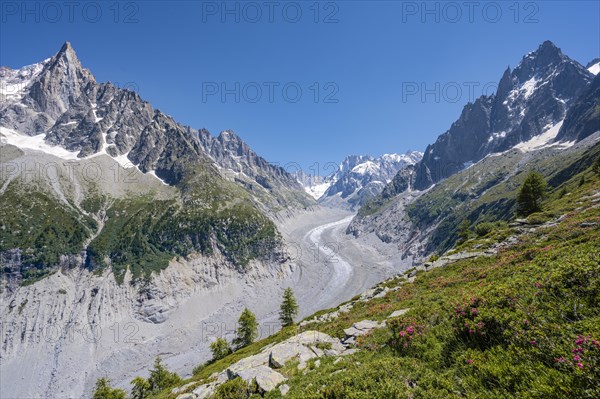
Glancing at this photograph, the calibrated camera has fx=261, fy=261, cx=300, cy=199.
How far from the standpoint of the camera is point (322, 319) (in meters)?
34.7

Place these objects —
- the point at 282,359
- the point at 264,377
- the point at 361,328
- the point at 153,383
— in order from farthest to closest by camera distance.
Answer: the point at 153,383
the point at 361,328
the point at 282,359
the point at 264,377

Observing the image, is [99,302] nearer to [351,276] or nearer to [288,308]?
[288,308]

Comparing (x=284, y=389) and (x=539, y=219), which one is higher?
(x=539, y=219)

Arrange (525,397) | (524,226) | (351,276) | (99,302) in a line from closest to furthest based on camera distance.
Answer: (525,397), (524,226), (99,302), (351,276)

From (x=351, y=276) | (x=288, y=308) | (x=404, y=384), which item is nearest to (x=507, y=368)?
(x=404, y=384)

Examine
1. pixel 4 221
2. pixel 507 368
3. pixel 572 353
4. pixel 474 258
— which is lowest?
pixel 474 258

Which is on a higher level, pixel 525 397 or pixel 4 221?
pixel 4 221

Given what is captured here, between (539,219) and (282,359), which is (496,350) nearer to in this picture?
(282,359)

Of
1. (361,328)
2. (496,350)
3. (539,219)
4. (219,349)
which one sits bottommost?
(219,349)

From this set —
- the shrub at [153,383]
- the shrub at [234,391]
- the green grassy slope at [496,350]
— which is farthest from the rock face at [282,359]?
the shrub at [153,383]

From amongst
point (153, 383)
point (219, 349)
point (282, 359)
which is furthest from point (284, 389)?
point (153, 383)

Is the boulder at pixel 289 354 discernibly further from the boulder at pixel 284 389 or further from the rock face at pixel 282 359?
the boulder at pixel 284 389

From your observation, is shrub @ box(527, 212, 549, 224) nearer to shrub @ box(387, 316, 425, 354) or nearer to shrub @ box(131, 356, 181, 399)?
shrub @ box(387, 316, 425, 354)

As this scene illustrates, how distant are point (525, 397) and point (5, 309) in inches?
7036
